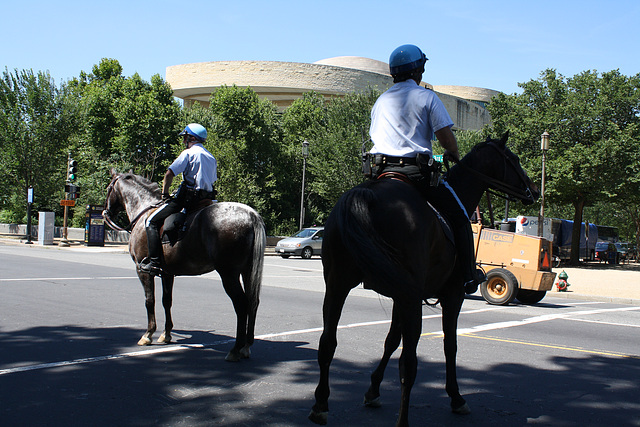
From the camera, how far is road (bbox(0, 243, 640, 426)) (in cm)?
439

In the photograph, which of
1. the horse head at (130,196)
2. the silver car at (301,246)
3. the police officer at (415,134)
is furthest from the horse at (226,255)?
the silver car at (301,246)

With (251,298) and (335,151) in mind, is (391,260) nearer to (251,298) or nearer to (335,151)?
(251,298)

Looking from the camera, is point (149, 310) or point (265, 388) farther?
point (149, 310)

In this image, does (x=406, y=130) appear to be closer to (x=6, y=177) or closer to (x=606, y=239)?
(x=6, y=177)

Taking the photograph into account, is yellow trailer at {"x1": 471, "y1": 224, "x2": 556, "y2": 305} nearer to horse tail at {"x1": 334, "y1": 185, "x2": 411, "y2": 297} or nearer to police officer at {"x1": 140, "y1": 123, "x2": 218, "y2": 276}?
police officer at {"x1": 140, "y1": 123, "x2": 218, "y2": 276}

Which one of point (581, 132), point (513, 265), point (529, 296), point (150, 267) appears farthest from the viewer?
point (581, 132)

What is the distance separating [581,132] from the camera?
112 ft

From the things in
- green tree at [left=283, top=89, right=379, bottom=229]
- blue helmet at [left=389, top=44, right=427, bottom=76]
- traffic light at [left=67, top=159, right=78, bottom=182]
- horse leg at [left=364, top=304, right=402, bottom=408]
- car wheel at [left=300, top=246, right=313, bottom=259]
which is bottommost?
car wheel at [left=300, top=246, right=313, bottom=259]

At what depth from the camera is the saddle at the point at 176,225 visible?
6.57 meters

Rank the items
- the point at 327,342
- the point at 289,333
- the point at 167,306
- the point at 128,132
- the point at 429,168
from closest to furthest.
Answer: the point at 327,342 → the point at 429,168 → the point at 167,306 → the point at 289,333 → the point at 128,132

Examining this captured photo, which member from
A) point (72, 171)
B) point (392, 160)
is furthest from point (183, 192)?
point (72, 171)

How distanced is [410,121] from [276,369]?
116 inches

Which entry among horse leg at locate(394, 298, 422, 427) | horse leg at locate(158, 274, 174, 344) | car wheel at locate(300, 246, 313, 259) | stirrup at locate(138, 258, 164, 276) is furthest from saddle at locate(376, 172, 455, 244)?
car wheel at locate(300, 246, 313, 259)

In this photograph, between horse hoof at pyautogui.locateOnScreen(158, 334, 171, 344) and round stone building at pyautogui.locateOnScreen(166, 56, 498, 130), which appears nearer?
horse hoof at pyautogui.locateOnScreen(158, 334, 171, 344)
